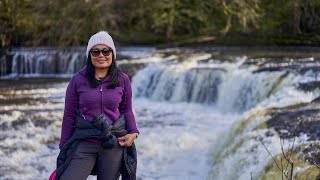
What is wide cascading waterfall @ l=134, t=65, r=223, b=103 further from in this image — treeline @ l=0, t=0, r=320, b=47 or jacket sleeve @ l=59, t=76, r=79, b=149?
jacket sleeve @ l=59, t=76, r=79, b=149

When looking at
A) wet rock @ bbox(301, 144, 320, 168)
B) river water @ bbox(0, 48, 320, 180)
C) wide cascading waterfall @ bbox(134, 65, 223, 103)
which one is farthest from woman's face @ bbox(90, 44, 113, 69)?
wide cascading waterfall @ bbox(134, 65, 223, 103)

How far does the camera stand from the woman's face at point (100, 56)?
286cm

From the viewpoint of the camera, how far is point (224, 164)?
6656mm

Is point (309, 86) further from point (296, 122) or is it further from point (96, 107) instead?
point (96, 107)

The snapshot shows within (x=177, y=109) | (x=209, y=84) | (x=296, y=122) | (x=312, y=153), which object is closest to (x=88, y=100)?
(x=312, y=153)

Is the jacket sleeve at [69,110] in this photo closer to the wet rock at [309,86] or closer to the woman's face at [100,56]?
the woman's face at [100,56]

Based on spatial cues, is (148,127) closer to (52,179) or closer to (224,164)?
(224,164)

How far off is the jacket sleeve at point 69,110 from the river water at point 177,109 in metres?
2.04

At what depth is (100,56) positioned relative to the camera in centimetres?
286

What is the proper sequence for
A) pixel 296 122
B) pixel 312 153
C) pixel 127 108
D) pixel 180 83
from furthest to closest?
pixel 180 83 < pixel 296 122 < pixel 312 153 < pixel 127 108

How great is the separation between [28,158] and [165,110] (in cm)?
455

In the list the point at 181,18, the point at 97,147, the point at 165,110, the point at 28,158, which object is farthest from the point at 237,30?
the point at 97,147

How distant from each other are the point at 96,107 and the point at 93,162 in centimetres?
31

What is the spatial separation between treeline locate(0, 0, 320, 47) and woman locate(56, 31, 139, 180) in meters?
13.3
